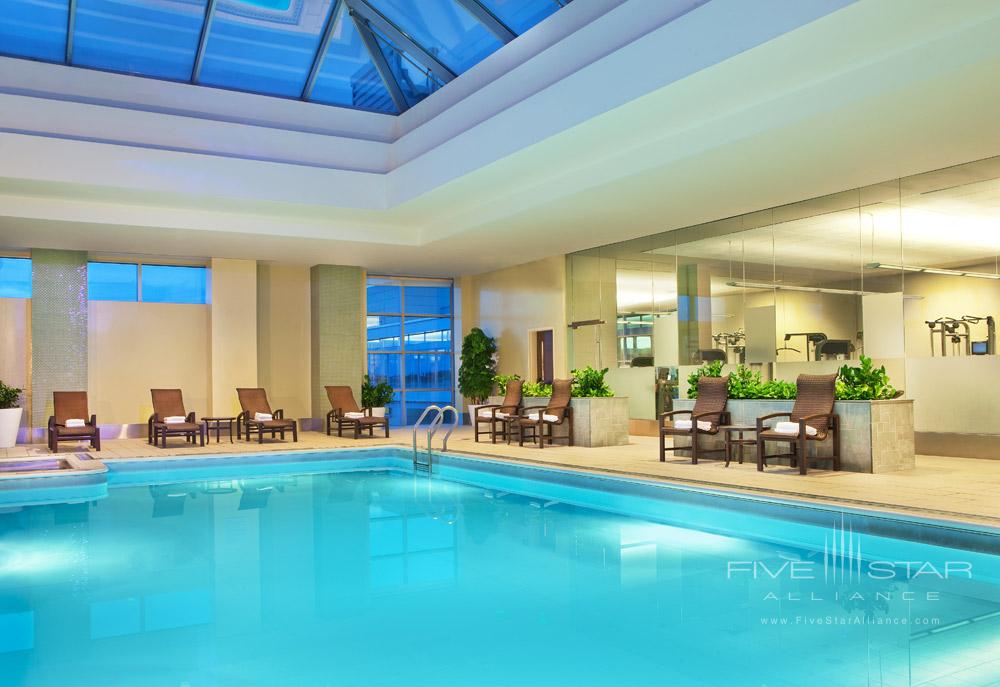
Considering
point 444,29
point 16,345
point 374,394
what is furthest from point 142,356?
point 444,29

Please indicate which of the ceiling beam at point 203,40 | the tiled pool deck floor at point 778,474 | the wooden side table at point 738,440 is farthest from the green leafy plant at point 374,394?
the wooden side table at point 738,440

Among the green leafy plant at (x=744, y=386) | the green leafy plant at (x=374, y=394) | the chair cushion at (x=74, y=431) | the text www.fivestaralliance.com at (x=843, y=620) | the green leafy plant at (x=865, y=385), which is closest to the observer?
the text www.fivestaralliance.com at (x=843, y=620)

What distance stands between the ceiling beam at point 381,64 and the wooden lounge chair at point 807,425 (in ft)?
24.6

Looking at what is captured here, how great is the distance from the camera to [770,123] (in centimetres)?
772

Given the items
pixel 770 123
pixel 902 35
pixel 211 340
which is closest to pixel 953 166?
pixel 770 123

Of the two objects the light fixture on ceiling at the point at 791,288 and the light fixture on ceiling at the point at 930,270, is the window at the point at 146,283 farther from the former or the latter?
the light fixture on ceiling at the point at 930,270

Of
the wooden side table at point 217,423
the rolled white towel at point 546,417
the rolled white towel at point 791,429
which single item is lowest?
the wooden side table at point 217,423

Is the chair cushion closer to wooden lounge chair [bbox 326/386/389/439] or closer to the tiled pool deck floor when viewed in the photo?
the tiled pool deck floor

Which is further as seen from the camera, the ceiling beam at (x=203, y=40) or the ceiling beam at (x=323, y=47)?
the ceiling beam at (x=323, y=47)

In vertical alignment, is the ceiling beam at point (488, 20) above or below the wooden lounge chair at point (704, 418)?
above

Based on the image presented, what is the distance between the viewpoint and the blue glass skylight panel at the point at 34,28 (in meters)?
10.2

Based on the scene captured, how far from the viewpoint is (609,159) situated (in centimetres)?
968

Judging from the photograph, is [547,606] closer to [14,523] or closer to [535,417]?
[14,523]

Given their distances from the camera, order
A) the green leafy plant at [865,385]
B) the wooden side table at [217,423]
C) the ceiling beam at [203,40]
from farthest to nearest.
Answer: the wooden side table at [217,423] < the ceiling beam at [203,40] < the green leafy plant at [865,385]
